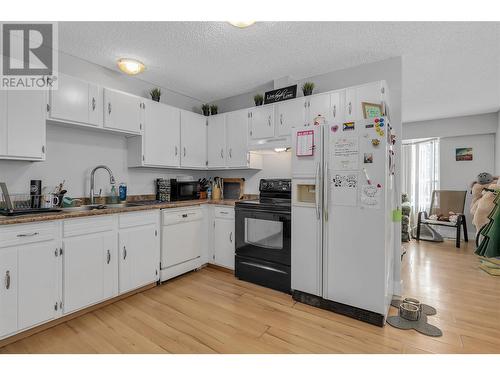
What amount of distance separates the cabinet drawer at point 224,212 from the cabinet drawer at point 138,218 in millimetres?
800

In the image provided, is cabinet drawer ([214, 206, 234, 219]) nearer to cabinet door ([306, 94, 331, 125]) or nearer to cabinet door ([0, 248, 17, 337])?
cabinet door ([306, 94, 331, 125])

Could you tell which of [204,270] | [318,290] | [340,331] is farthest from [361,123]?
[204,270]

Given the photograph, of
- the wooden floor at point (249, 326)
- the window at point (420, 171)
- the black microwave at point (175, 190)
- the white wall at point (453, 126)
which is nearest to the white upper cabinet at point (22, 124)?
the black microwave at point (175, 190)

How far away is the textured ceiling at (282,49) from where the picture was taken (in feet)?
7.17

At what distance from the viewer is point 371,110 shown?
2402 millimetres

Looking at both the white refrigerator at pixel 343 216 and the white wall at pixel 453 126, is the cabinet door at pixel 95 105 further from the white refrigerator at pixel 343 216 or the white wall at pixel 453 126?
the white wall at pixel 453 126

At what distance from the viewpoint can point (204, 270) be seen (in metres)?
3.35

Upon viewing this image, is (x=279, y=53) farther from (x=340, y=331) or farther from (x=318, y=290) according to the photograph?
(x=340, y=331)

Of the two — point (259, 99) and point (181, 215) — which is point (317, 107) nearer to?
point (259, 99)

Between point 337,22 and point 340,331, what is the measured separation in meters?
2.57

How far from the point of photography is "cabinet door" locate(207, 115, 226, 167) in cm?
366

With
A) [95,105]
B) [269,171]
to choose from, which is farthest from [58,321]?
[269,171]

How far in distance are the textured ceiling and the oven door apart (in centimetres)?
172

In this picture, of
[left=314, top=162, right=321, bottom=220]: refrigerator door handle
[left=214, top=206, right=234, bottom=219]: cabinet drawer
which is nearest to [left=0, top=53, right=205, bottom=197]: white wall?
[left=214, top=206, right=234, bottom=219]: cabinet drawer
